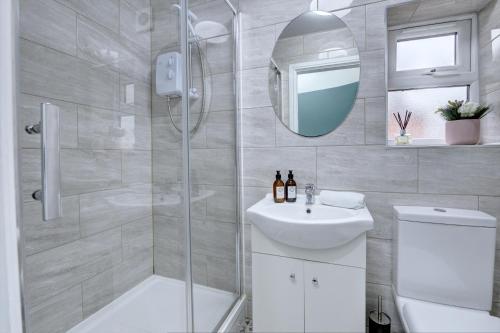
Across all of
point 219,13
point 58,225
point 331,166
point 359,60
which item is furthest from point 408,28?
point 58,225

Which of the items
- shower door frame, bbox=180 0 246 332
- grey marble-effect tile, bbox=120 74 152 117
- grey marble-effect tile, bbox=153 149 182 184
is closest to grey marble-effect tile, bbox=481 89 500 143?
shower door frame, bbox=180 0 246 332

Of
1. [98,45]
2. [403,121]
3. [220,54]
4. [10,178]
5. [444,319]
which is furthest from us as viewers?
[220,54]

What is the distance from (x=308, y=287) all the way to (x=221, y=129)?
39.3 inches

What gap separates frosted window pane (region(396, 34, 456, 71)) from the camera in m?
1.33

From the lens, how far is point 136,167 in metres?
1.37

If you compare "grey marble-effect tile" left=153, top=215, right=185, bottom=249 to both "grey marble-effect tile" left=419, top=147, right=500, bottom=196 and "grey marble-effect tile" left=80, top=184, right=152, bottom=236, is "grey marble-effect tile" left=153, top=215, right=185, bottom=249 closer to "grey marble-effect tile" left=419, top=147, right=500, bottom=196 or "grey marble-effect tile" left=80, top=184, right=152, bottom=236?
"grey marble-effect tile" left=80, top=184, right=152, bottom=236

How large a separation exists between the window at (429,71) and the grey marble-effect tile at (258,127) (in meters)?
0.68

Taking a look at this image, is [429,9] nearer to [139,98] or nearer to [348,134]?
[348,134]

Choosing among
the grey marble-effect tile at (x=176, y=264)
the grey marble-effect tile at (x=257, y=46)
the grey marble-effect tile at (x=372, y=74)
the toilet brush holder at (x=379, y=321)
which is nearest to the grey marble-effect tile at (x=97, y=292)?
the grey marble-effect tile at (x=176, y=264)

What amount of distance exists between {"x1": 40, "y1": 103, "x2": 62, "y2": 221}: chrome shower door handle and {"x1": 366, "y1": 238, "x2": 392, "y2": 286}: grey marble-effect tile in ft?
4.81

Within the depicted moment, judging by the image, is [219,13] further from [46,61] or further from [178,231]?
[178,231]

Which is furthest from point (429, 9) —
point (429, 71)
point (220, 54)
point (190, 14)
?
point (190, 14)

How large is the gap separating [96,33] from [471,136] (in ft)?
6.16

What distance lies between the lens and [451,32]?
1.32m
